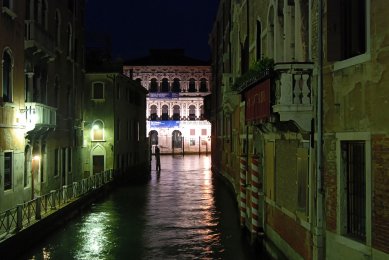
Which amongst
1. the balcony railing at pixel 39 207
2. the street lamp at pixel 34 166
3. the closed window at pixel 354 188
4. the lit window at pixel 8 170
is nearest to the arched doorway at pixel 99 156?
the balcony railing at pixel 39 207

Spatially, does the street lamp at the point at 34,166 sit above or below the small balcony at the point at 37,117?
below

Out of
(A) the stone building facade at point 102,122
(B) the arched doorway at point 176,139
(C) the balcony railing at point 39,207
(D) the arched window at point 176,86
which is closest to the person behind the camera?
(C) the balcony railing at point 39,207

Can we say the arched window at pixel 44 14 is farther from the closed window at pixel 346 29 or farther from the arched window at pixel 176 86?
the arched window at pixel 176 86

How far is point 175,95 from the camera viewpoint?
75750 millimetres

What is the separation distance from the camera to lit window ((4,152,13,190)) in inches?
641

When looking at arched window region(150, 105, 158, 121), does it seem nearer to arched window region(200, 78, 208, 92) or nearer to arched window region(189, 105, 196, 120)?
arched window region(189, 105, 196, 120)

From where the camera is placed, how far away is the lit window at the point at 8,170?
16.3 meters

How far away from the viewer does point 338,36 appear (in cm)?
878

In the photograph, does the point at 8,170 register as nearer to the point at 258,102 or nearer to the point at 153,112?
the point at 258,102

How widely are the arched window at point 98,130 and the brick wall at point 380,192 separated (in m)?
27.2

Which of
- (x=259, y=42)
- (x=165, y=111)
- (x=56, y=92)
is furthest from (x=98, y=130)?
(x=165, y=111)

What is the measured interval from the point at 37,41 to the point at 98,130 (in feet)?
51.6

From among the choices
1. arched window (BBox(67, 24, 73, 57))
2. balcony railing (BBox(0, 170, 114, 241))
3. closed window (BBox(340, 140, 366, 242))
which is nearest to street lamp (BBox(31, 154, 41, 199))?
balcony railing (BBox(0, 170, 114, 241))

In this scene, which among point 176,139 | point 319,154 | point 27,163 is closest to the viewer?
point 319,154
